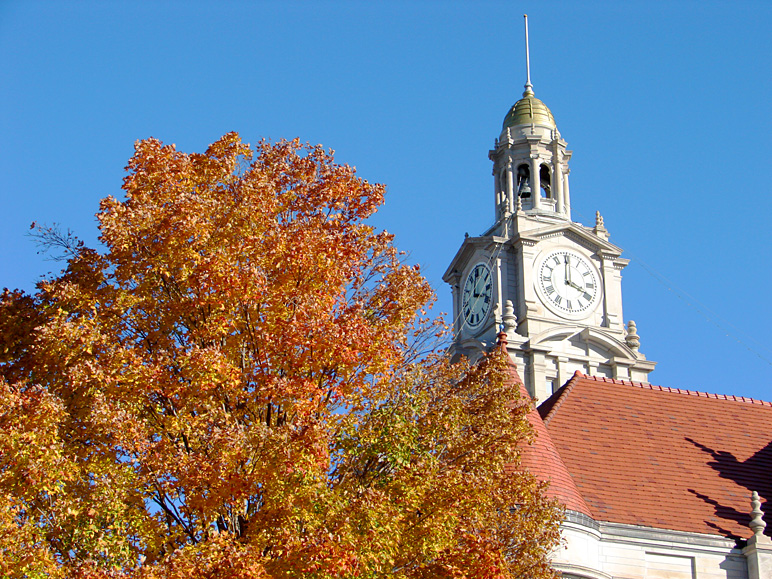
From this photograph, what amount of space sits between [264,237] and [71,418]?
394 cm

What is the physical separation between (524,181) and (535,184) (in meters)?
1.62

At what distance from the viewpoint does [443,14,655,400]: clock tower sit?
50.2 m

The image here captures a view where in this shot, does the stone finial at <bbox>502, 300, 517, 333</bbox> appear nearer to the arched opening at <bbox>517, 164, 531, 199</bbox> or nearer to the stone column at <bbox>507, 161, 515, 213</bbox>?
the stone column at <bbox>507, 161, 515, 213</bbox>

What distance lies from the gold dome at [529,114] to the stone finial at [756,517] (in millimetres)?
33043

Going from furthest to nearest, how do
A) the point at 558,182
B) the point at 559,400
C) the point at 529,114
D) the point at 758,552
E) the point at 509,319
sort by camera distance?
the point at 529,114
the point at 558,182
the point at 509,319
the point at 559,400
the point at 758,552

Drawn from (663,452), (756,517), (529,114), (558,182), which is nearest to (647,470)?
(663,452)

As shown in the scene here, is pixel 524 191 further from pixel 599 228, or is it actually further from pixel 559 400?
pixel 559 400

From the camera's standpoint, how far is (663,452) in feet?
102

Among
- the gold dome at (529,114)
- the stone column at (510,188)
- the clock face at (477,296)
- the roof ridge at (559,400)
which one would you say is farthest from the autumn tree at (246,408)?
the gold dome at (529,114)

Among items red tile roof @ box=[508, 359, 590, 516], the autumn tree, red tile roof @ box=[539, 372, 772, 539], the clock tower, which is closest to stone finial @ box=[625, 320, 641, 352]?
the clock tower

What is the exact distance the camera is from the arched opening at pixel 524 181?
57.6 meters

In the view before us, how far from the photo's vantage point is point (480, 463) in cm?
1872

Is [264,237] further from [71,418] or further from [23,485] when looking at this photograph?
[23,485]

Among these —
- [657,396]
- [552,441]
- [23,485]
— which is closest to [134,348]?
[23,485]
